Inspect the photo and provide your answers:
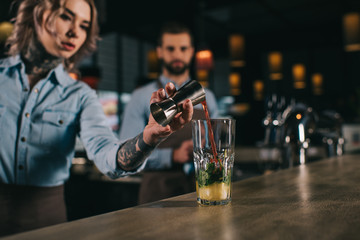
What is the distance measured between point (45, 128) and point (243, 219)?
0.87m

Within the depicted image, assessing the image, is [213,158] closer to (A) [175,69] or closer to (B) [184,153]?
(B) [184,153]

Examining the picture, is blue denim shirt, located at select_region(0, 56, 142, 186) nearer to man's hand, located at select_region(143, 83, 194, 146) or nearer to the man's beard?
man's hand, located at select_region(143, 83, 194, 146)

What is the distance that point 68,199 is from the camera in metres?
3.21

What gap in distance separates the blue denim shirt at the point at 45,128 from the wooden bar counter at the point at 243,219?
0.46 meters

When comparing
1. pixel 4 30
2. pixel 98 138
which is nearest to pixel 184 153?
pixel 98 138

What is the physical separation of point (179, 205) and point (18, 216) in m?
0.70

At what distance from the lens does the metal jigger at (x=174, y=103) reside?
597 mm

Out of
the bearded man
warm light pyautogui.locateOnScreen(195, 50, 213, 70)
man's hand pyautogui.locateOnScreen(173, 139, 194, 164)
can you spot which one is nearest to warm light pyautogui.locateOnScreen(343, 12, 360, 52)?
warm light pyautogui.locateOnScreen(195, 50, 213, 70)

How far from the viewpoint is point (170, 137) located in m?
1.76

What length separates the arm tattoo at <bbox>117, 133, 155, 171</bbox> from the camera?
0.88 meters

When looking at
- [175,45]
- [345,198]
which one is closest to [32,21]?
[175,45]

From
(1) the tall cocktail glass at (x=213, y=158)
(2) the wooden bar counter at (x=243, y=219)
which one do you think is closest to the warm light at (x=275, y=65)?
(2) the wooden bar counter at (x=243, y=219)

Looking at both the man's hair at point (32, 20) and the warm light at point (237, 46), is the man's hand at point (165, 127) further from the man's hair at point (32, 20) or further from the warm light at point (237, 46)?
the warm light at point (237, 46)

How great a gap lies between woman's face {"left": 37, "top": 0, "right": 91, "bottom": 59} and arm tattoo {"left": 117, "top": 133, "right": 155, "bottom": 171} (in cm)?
49
